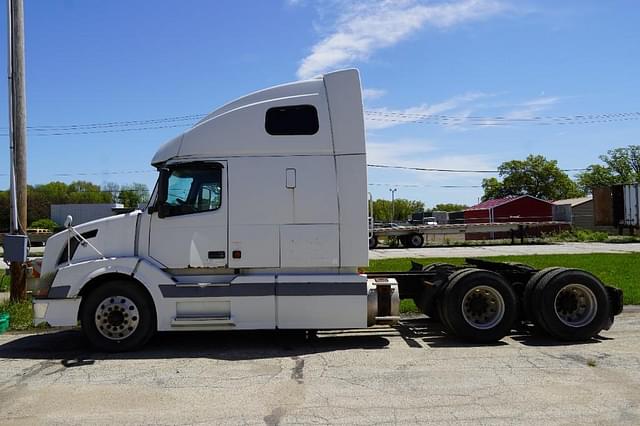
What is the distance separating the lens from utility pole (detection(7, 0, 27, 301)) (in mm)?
10984

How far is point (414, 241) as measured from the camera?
1492 inches

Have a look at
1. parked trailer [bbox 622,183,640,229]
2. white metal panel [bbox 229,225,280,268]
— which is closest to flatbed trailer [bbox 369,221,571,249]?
parked trailer [bbox 622,183,640,229]

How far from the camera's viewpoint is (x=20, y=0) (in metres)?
11.1

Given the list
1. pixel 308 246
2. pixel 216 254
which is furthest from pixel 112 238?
pixel 308 246

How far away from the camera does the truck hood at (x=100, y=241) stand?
8.05 meters

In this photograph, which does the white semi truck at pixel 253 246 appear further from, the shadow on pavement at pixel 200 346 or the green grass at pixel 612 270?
the green grass at pixel 612 270

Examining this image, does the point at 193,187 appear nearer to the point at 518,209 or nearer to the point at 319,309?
the point at 319,309

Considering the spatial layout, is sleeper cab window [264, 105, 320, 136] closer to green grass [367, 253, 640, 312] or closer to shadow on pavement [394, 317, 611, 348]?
shadow on pavement [394, 317, 611, 348]

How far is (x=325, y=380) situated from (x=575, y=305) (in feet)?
14.1

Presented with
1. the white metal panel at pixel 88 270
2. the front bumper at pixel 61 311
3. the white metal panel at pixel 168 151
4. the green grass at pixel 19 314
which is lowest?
the green grass at pixel 19 314

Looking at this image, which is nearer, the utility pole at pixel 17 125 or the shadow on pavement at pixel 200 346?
the shadow on pavement at pixel 200 346

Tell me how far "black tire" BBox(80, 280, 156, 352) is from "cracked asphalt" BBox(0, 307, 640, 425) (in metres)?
0.17

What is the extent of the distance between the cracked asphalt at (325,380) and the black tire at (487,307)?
0.21 m

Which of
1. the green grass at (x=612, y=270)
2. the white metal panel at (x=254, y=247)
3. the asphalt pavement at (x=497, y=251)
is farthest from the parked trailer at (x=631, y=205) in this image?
the white metal panel at (x=254, y=247)
